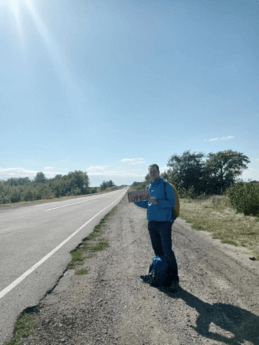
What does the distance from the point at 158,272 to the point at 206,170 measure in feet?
113

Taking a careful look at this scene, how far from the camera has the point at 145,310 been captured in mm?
3086

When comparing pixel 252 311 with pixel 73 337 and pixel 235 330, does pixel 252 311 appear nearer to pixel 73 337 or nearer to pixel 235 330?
pixel 235 330

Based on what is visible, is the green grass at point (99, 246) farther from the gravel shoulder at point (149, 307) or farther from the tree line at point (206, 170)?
the tree line at point (206, 170)

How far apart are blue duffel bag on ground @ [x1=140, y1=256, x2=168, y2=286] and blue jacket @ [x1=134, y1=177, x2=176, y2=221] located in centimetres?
77

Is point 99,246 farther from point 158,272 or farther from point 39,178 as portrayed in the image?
point 39,178

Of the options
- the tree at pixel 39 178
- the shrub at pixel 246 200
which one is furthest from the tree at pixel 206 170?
the tree at pixel 39 178

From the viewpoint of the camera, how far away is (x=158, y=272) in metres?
3.86

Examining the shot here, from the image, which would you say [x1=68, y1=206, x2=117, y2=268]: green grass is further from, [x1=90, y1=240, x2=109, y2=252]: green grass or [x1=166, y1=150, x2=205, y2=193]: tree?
[x1=166, y1=150, x2=205, y2=193]: tree

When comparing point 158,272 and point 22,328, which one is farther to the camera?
point 158,272

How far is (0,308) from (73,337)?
137 cm

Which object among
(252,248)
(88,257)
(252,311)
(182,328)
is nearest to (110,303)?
(182,328)

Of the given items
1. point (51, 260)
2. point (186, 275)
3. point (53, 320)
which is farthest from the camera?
point (51, 260)

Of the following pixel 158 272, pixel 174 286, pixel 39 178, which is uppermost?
pixel 39 178

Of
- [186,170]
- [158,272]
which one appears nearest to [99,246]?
[158,272]
